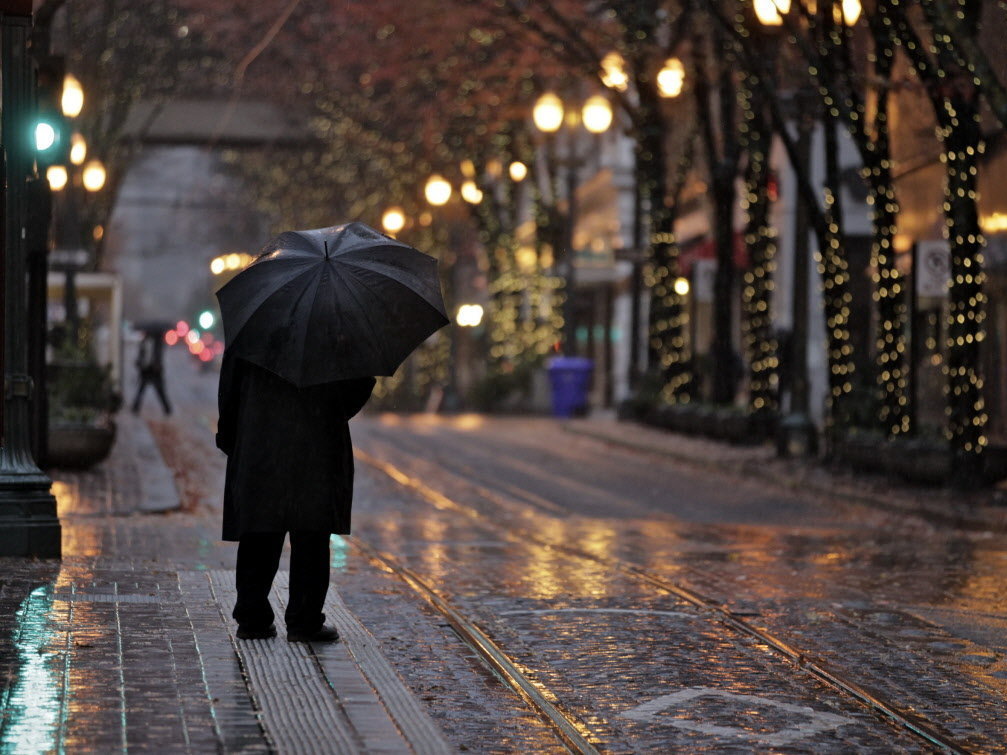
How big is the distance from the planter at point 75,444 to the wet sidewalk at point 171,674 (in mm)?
10077

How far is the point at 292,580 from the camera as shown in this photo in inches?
378

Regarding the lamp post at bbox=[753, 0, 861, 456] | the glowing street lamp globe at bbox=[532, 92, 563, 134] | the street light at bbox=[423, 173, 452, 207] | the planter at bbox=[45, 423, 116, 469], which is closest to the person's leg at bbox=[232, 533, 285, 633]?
the planter at bbox=[45, 423, 116, 469]

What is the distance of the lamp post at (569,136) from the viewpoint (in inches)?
1448

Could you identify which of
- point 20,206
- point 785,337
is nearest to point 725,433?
point 785,337

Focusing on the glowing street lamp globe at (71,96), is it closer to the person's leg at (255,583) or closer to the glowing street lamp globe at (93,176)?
the glowing street lamp globe at (93,176)

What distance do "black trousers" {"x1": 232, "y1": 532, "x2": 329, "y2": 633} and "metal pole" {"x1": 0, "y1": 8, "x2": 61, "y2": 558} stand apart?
4127 millimetres

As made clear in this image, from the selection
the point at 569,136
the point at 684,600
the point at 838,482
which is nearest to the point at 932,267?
the point at 838,482

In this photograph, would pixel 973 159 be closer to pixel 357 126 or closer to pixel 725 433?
pixel 725 433

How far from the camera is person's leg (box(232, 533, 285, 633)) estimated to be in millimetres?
9594

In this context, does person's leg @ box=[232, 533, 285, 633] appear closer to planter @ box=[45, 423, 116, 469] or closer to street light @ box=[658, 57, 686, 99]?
planter @ box=[45, 423, 116, 469]

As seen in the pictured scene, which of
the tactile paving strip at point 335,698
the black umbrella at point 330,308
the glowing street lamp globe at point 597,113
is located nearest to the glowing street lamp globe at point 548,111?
the glowing street lamp globe at point 597,113

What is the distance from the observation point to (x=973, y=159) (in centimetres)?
2170

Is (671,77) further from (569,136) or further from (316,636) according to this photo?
(316,636)

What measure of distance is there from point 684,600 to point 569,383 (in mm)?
33258
